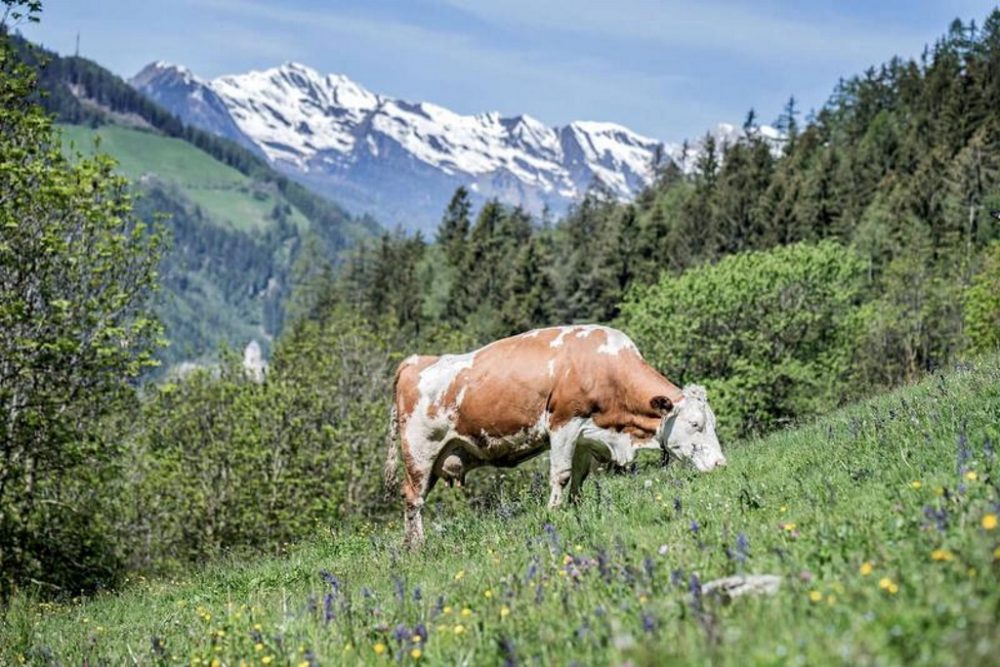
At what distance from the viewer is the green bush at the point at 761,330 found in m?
45.7

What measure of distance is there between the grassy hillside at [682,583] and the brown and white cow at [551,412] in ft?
1.97

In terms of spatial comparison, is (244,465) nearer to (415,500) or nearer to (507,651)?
(415,500)

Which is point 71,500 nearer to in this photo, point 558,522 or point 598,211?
point 558,522

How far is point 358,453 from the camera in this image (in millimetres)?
33906

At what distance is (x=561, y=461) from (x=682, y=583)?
5.30 meters

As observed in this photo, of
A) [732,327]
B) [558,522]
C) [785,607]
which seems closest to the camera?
[785,607]

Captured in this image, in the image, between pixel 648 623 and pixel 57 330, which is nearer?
pixel 648 623

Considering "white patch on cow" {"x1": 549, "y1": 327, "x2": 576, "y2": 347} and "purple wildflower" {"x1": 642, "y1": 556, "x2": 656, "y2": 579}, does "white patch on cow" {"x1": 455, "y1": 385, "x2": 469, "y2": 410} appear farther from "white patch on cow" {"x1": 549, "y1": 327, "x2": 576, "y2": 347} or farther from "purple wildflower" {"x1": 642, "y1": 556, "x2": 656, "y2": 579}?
"purple wildflower" {"x1": 642, "y1": 556, "x2": 656, "y2": 579}

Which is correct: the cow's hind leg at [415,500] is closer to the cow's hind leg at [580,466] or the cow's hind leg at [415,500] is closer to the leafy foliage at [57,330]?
the cow's hind leg at [580,466]

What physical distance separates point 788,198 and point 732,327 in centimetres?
5186

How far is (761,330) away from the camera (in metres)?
46.7

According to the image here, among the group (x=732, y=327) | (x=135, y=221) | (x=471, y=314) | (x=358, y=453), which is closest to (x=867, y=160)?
(x=471, y=314)

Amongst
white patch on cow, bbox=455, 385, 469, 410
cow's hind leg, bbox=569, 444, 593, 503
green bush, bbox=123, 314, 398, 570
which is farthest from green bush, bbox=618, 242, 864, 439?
white patch on cow, bbox=455, 385, 469, 410

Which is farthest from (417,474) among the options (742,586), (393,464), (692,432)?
(742,586)
